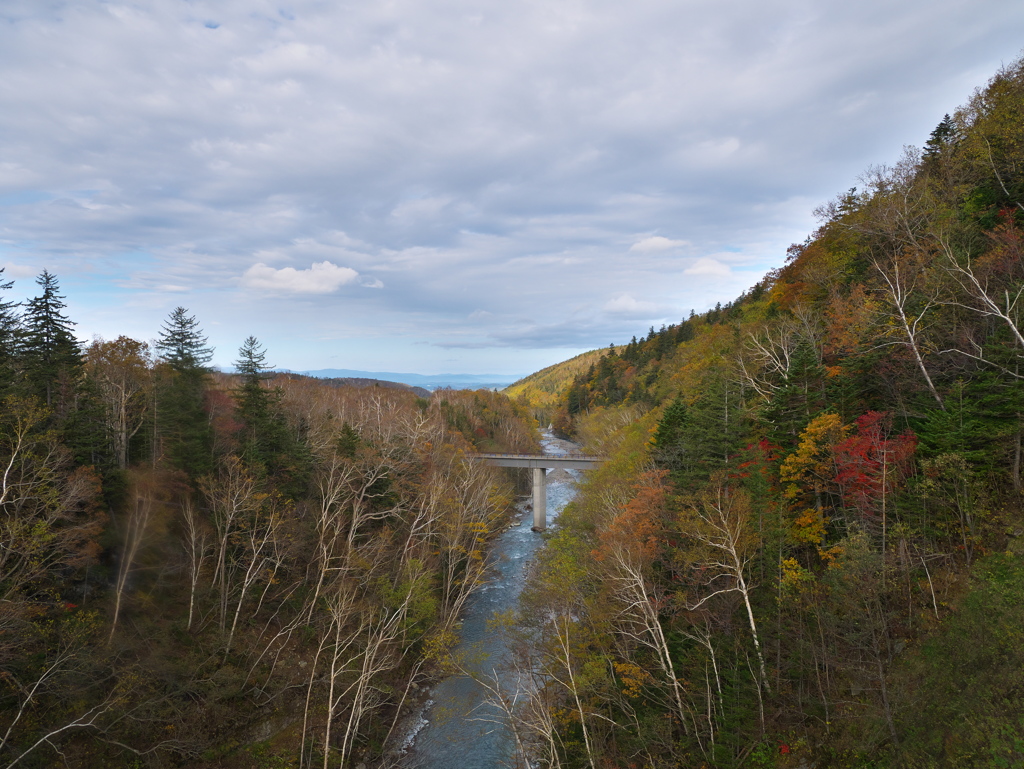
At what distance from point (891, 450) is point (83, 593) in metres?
36.7

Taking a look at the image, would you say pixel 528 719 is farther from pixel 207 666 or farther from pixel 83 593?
pixel 83 593

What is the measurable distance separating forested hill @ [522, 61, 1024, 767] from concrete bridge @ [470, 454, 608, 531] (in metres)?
31.1

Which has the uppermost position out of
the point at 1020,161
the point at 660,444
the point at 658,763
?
the point at 1020,161

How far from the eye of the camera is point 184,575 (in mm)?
27656

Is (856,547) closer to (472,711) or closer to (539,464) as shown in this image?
(472,711)

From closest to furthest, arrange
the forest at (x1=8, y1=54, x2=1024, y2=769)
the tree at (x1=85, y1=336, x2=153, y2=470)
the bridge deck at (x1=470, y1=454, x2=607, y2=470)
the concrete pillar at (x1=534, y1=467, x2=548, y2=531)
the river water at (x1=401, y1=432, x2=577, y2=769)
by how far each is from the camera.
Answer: the forest at (x1=8, y1=54, x2=1024, y2=769)
the river water at (x1=401, y1=432, x2=577, y2=769)
the tree at (x1=85, y1=336, x2=153, y2=470)
the concrete pillar at (x1=534, y1=467, x2=548, y2=531)
the bridge deck at (x1=470, y1=454, x2=607, y2=470)

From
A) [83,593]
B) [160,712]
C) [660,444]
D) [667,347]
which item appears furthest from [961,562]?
[667,347]

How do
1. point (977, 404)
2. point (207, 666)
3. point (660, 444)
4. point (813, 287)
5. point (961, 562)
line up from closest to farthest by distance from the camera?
1. point (961, 562)
2. point (977, 404)
3. point (207, 666)
4. point (660, 444)
5. point (813, 287)

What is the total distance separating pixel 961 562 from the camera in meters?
16.8

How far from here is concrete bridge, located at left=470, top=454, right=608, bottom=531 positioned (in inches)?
2464

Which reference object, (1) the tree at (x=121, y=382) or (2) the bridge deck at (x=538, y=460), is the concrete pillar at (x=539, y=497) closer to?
(2) the bridge deck at (x=538, y=460)

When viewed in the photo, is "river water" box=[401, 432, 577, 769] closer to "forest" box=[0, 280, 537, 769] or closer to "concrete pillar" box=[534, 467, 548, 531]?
"forest" box=[0, 280, 537, 769]

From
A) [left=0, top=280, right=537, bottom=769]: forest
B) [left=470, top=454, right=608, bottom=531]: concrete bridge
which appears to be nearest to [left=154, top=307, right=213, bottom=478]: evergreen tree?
[left=0, top=280, right=537, bottom=769]: forest

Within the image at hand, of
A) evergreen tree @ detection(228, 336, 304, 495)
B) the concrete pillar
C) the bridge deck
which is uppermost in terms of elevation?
evergreen tree @ detection(228, 336, 304, 495)
